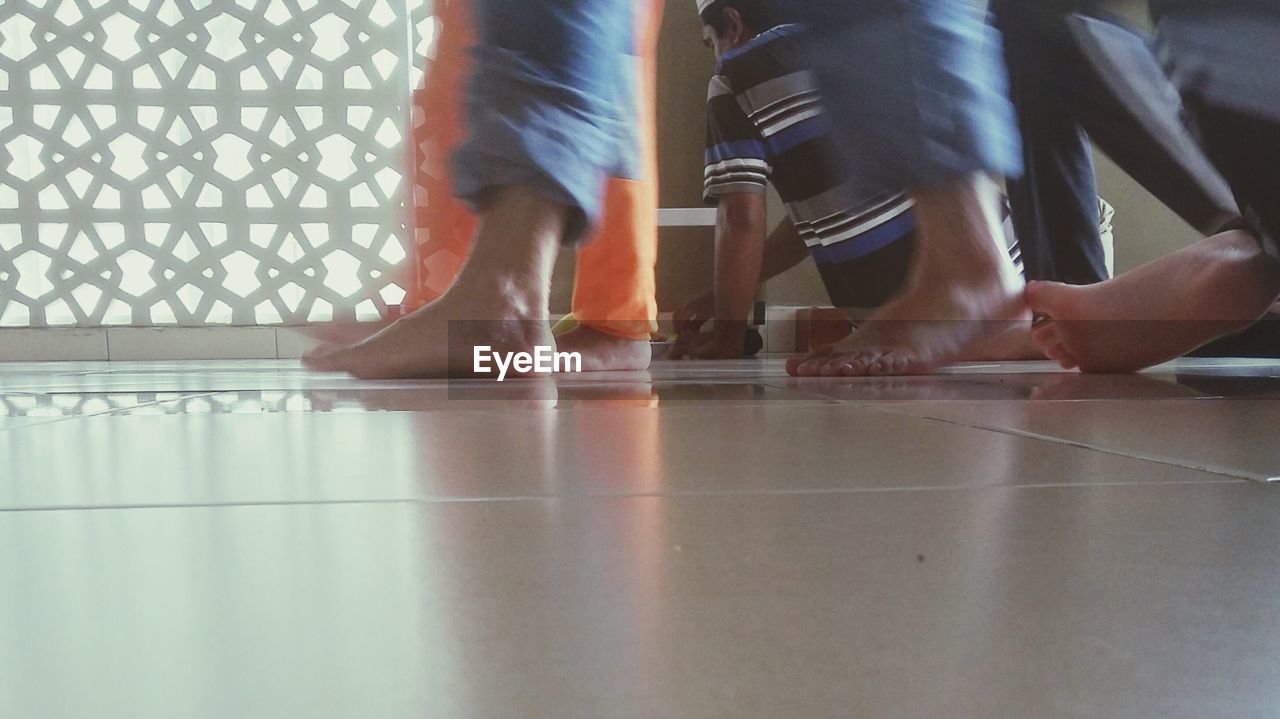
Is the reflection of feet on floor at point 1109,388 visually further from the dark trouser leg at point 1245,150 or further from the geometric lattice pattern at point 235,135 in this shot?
the geometric lattice pattern at point 235,135

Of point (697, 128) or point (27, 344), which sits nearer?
point (697, 128)

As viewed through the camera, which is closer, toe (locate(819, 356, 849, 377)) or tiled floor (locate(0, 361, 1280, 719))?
tiled floor (locate(0, 361, 1280, 719))

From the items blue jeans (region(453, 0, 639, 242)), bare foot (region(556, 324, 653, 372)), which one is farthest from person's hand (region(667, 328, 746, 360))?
blue jeans (region(453, 0, 639, 242))

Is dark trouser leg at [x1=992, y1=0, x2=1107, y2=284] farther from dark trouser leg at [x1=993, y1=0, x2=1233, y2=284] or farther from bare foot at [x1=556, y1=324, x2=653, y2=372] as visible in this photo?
bare foot at [x1=556, y1=324, x2=653, y2=372]

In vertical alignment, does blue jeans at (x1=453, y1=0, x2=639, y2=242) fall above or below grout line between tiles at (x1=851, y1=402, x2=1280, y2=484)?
above

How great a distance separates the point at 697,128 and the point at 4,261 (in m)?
1.25

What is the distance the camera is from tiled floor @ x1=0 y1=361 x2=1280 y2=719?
154 mm

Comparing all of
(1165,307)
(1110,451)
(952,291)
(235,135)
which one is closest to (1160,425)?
(1110,451)

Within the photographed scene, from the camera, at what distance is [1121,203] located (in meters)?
1.42

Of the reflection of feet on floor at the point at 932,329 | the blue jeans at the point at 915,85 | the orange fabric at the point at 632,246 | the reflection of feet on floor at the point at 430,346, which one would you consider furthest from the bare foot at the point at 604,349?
the blue jeans at the point at 915,85

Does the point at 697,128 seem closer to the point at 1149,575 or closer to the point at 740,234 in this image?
the point at 740,234

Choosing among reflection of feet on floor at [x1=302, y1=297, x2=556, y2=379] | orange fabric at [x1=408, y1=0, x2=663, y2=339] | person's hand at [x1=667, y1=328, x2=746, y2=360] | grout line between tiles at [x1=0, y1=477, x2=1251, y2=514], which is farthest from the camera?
person's hand at [x1=667, y1=328, x2=746, y2=360]

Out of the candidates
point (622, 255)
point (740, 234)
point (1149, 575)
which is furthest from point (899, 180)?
point (1149, 575)

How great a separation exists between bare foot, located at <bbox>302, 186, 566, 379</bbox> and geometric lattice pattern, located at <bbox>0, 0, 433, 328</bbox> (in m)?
0.19
